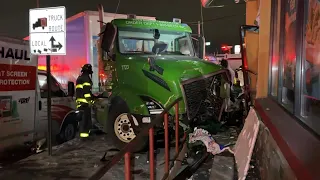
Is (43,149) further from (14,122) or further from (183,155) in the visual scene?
(183,155)

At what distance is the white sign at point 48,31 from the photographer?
264 inches

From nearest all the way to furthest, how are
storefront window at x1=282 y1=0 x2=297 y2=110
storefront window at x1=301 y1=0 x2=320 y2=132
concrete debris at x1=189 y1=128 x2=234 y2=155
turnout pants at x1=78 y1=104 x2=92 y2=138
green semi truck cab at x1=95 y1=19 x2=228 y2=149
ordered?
storefront window at x1=301 y1=0 x2=320 y2=132 → storefront window at x1=282 y1=0 x2=297 y2=110 → concrete debris at x1=189 y1=128 x2=234 y2=155 → green semi truck cab at x1=95 y1=19 x2=228 y2=149 → turnout pants at x1=78 y1=104 x2=92 y2=138

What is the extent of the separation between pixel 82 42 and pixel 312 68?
978 centimetres

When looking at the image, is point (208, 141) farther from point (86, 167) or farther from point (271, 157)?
point (271, 157)

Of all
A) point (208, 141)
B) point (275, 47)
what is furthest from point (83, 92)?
point (275, 47)

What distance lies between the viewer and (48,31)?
677 centimetres

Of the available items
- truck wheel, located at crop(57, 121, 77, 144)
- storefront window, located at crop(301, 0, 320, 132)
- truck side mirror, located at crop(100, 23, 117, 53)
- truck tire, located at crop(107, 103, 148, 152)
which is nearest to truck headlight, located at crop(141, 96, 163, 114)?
truck tire, located at crop(107, 103, 148, 152)

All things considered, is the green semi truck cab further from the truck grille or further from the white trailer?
the white trailer

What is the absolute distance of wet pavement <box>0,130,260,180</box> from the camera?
5.68 meters

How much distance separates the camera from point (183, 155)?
6.72 m

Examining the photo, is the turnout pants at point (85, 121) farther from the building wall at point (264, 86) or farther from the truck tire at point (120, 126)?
the building wall at point (264, 86)

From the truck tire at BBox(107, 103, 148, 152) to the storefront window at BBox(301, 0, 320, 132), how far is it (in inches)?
169

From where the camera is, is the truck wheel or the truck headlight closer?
the truck headlight

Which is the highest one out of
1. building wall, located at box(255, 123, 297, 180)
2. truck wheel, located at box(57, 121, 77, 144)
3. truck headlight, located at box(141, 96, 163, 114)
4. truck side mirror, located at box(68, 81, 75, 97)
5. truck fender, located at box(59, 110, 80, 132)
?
truck side mirror, located at box(68, 81, 75, 97)
